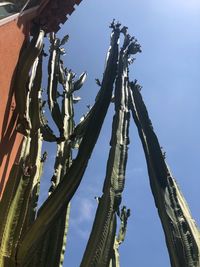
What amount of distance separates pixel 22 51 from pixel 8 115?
4.25 feet

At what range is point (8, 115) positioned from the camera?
20.3 feet

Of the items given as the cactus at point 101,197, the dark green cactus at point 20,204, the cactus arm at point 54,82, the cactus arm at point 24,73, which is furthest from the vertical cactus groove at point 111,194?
the cactus arm at point 24,73

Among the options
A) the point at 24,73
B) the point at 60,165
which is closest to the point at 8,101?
the point at 24,73

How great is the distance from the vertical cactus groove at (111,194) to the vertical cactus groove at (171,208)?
0.18 metres

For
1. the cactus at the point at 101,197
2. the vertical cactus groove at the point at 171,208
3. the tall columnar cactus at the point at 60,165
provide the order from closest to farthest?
the vertical cactus groove at the point at 171,208
the cactus at the point at 101,197
the tall columnar cactus at the point at 60,165

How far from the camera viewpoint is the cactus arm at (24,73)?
6.06 meters

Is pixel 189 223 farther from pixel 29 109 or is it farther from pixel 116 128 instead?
pixel 29 109

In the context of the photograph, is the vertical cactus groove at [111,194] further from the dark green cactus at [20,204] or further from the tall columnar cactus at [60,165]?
the dark green cactus at [20,204]

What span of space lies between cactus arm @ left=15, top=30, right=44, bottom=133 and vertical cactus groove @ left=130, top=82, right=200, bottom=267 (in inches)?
100

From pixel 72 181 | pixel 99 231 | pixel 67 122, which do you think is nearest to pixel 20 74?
pixel 67 122

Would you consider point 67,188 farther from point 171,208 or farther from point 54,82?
point 54,82

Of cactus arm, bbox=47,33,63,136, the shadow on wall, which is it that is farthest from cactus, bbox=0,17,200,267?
the shadow on wall

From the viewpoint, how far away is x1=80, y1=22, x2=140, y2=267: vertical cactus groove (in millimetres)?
2633

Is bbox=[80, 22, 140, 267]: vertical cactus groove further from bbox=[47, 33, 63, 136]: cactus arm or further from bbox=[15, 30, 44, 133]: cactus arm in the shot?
bbox=[15, 30, 44, 133]: cactus arm
